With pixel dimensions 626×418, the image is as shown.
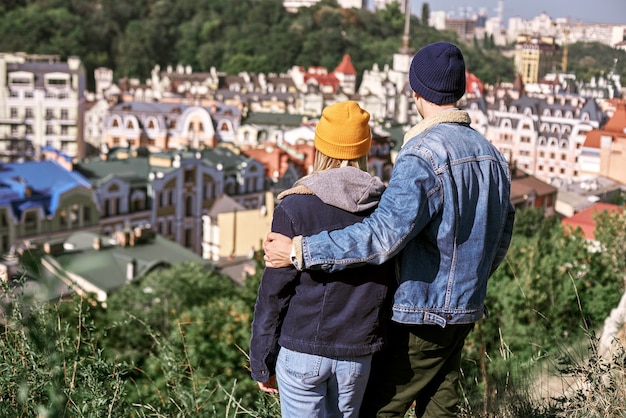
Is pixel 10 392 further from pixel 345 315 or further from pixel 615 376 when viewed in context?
pixel 615 376

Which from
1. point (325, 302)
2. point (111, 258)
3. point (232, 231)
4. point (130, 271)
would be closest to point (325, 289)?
point (325, 302)

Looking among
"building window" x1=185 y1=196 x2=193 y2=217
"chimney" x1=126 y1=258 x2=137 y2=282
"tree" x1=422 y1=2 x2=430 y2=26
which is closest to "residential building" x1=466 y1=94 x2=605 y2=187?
"building window" x1=185 y1=196 x2=193 y2=217

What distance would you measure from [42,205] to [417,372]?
1686cm

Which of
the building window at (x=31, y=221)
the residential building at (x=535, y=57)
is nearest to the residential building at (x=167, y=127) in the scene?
the building window at (x=31, y=221)

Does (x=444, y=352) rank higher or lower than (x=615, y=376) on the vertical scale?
higher

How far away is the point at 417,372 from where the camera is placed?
225cm

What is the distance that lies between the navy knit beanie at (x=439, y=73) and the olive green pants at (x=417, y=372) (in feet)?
1.90

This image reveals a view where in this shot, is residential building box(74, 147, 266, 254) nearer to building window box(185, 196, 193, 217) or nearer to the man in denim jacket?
building window box(185, 196, 193, 217)

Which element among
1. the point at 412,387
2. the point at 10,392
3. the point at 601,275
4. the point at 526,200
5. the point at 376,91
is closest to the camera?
the point at 412,387

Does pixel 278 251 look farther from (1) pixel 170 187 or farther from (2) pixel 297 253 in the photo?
(1) pixel 170 187

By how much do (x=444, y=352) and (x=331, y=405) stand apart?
32cm

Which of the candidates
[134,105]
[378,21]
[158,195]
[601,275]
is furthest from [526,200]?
[378,21]

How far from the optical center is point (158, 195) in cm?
2058

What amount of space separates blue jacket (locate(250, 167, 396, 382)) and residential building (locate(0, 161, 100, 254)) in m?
15.8
